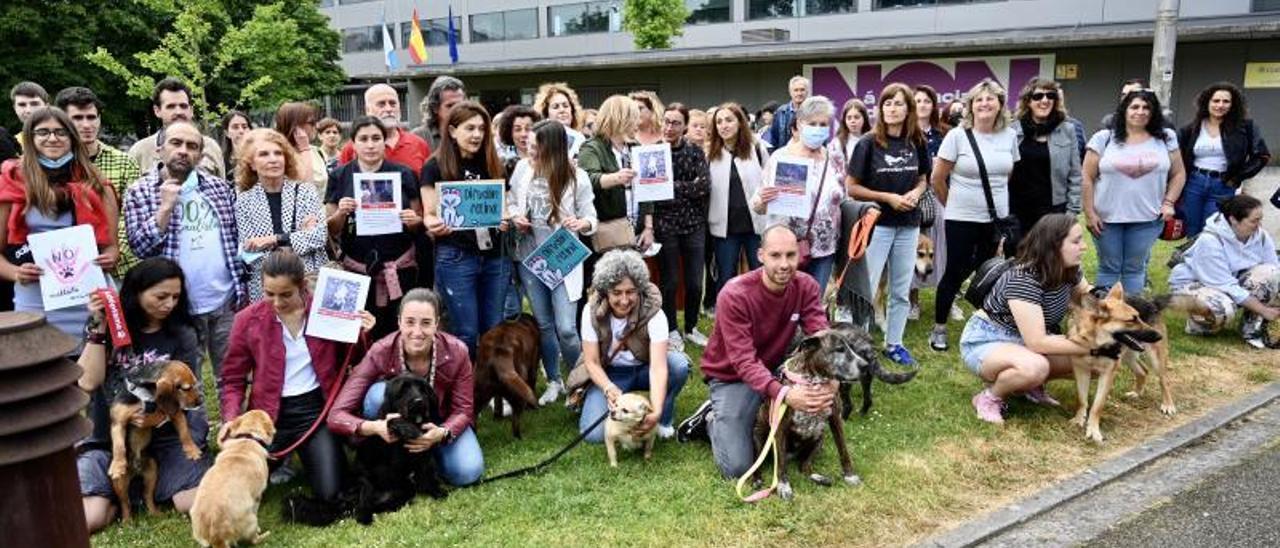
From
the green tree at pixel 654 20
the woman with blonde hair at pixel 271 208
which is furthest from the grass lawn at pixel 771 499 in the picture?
the green tree at pixel 654 20

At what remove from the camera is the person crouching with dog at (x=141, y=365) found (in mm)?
4273

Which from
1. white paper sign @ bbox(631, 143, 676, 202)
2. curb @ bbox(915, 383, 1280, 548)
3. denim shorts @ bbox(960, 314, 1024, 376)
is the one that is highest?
white paper sign @ bbox(631, 143, 676, 202)

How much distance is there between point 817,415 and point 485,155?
299 cm

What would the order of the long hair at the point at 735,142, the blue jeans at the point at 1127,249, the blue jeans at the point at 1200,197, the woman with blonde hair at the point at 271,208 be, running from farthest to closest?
the blue jeans at the point at 1200,197 < the long hair at the point at 735,142 < the blue jeans at the point at 1127,249 < the woman with blonde hair at the point at 271,208

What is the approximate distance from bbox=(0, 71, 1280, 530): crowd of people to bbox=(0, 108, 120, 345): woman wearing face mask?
0.05ft

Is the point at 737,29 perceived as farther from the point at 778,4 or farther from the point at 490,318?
the point at 490,318

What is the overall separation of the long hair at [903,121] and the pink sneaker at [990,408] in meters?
2.12

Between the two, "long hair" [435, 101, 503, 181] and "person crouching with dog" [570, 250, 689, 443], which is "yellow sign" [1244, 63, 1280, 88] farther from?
"long hair" [435, 101, 503, 181]

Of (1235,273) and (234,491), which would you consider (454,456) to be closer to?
(234,491)

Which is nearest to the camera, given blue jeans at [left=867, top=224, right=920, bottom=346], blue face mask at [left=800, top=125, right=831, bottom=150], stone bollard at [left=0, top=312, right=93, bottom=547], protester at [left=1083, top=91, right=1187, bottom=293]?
stone bollard at [left=0, top=312, right=93, bottom=547]

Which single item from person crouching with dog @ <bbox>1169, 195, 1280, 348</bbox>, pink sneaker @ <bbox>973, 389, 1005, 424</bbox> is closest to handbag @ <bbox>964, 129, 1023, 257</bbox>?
pink sneaker @ <bbox>973, 389, 1005, 424</bbox>

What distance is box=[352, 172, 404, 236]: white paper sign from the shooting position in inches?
214

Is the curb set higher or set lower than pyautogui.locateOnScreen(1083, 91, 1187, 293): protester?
lower

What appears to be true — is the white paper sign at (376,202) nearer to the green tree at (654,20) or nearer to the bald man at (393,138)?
the bald man at (393,138)
